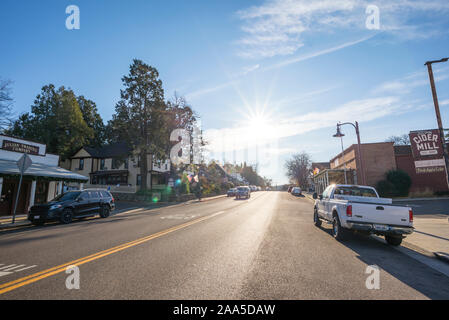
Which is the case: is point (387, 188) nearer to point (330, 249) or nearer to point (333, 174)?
point (333, 174)

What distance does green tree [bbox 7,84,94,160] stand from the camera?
135ft

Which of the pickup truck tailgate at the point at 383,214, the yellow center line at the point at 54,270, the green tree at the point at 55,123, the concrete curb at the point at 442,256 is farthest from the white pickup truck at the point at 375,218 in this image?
the green tree at the point at 55,123

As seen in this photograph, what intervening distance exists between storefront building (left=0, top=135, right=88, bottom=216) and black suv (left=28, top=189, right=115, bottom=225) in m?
4.00

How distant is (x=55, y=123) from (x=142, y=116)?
21.5m

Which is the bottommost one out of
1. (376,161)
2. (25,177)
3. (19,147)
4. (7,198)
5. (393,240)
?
(393,240)

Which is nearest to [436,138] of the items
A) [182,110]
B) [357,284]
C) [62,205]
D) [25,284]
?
[357,284]

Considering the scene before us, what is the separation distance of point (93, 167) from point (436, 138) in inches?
1846

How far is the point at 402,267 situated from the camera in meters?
5.12

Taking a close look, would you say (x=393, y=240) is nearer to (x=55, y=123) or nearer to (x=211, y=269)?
(x=211, y=269)

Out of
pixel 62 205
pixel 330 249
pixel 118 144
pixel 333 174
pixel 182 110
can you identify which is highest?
pixel 182 110

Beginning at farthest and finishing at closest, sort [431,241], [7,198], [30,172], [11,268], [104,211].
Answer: [7,198], [30,172], [104,211], [431,241], [11,268]

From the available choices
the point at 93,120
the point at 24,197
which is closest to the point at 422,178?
the point at 24,197

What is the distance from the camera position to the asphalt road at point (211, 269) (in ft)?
11.9
